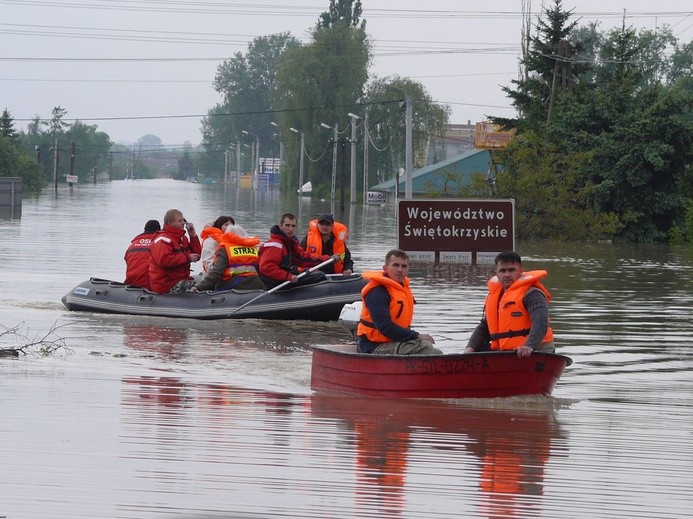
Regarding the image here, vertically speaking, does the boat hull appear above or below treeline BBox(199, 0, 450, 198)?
below

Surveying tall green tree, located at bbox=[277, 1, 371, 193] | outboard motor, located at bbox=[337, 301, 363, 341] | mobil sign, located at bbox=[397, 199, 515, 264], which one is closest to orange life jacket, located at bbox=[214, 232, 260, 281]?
outboard motor, located at bbox=[337, 301, 363, 341]

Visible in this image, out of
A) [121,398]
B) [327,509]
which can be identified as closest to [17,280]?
[121,398]

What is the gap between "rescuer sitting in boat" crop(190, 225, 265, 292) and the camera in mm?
18859

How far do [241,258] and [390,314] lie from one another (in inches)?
306

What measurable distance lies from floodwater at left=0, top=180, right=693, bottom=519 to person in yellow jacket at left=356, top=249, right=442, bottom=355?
57 cm

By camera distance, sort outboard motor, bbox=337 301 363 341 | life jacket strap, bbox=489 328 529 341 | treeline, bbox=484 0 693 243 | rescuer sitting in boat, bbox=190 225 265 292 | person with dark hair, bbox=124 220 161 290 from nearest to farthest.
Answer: life jacket strap, bbox=489 328 529 341, outboard motor, bbox=337 301 363 341, rescuer sitting in boat, bbox=190 225 265 292, person with dark hair, bbox=124 220 161 290, treeline, bbox=484 0 693 243

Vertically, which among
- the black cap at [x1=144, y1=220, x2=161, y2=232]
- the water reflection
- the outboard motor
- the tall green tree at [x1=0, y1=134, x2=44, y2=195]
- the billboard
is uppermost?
the billboard

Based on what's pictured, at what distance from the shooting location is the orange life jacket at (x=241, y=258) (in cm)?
1895

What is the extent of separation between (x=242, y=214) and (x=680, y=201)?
907 inches

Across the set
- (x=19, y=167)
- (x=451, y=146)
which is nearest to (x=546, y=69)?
(x=19, y=167)

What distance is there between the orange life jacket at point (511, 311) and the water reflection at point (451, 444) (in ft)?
1.76

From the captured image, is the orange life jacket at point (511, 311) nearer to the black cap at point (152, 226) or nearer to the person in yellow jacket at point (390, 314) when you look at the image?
the person in yellow jacket at point (390, 314)

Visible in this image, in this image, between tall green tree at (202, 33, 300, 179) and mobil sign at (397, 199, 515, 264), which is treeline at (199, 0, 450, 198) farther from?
tall green tree at (202, 33, 300, 179)

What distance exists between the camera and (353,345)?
41.9 ft
